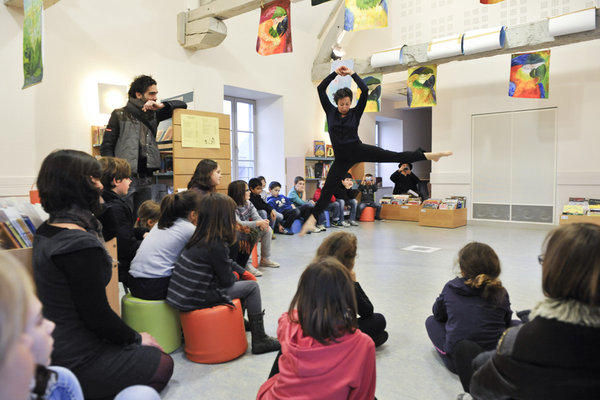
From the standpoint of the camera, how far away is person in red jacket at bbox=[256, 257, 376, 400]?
4.19 ft

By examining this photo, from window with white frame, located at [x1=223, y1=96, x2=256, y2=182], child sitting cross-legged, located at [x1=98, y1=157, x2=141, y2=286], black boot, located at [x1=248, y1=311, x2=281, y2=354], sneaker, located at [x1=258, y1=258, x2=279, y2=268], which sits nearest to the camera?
black boot, located at [x1=248, y1=311, x2=281, y2=354]

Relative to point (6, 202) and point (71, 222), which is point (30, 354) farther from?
point (6, 202)

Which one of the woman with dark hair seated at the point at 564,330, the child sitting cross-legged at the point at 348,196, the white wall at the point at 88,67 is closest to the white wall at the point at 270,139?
the white wall at the point at 88,67

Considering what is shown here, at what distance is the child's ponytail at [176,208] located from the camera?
240cm

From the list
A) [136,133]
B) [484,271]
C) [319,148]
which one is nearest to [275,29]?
[136,133]

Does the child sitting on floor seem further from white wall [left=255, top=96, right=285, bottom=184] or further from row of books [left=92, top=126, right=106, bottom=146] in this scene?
white wall [left=255, top=96, right=285, bottom=184]

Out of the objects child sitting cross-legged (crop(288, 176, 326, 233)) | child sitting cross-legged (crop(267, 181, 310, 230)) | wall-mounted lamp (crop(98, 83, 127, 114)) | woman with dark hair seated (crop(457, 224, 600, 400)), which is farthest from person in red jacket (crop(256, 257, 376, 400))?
child sitting cross-legged (crop(288, 176, 326, 233))

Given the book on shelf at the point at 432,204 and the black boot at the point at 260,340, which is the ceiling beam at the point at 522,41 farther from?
the black boot at the point at 260,340

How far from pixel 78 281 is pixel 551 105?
7.83 m

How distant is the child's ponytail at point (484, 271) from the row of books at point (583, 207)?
568 cm

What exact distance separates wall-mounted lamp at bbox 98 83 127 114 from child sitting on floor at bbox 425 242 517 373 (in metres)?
5.40

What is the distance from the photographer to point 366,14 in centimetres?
497

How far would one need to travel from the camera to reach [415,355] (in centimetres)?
230

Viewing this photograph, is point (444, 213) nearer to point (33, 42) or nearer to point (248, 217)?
point (248, 217)
